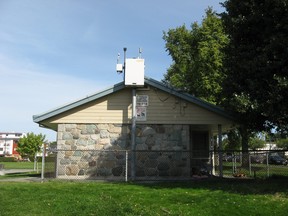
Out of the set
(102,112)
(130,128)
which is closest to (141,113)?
(130,128)

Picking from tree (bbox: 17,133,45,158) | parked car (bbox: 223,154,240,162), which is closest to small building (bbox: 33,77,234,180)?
parked car (bbox: 223,154,240,162)

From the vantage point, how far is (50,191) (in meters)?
11.7

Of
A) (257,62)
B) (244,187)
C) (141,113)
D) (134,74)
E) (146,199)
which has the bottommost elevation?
(146,199)

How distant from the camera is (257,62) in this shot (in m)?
12.2

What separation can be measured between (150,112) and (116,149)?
7.25ft

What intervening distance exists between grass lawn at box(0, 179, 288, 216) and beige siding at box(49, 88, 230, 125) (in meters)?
4.76

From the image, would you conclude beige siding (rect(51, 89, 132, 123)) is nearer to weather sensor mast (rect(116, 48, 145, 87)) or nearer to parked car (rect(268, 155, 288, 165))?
weather sensor mast (rect(116, 48, 145, 87))

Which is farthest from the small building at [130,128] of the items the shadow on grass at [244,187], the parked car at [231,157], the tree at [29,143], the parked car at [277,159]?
the tree at [29,143]

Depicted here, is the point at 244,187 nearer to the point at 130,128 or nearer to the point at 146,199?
the point at 146,199

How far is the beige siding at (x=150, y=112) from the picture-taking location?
56.0 feet

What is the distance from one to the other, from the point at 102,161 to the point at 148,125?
2.55 m

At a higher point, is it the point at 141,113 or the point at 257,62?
the point at 257,62

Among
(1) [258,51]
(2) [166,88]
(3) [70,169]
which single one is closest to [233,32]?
(1) [258,51]

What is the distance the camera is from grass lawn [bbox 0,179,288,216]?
9523 millimetres
